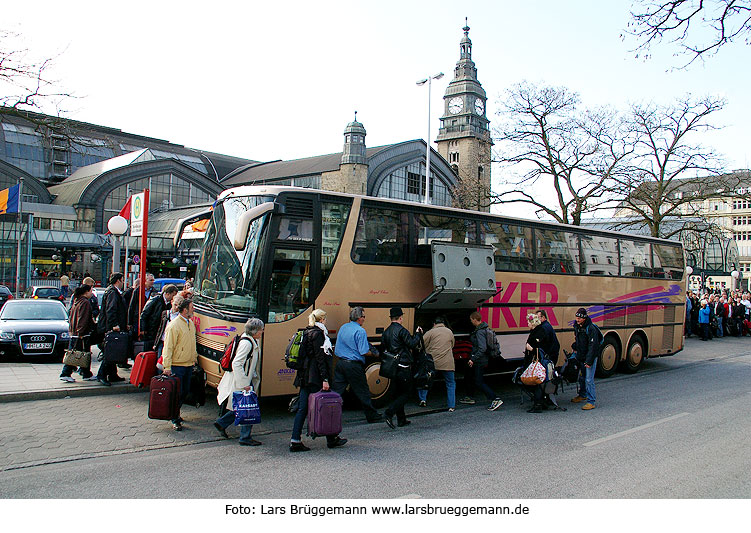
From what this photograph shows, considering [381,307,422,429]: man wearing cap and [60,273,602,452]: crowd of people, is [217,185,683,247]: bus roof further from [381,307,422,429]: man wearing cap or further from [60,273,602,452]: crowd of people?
[381,307,422,429]: man wearing cap

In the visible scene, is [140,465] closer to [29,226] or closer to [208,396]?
[208,396]

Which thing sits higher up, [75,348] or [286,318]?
[286,318]

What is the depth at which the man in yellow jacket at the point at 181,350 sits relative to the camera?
24.2ft

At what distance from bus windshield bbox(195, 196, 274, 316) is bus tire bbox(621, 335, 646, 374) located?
1020 cm

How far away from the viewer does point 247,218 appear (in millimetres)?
7449

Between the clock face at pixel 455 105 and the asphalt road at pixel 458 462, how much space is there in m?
77.1

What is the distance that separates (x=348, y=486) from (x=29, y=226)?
1006 inches

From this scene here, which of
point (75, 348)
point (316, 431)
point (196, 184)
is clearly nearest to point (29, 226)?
point (75, 348)

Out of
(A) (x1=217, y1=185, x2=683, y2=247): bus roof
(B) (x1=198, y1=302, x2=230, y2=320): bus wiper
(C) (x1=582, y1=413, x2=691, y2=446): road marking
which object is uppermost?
(A) (x1=217, y1=185, x2=683, y2=247): bus roof

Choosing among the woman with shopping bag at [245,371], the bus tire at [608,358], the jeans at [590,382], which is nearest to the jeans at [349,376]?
the woman with shopping bag at [245,371]

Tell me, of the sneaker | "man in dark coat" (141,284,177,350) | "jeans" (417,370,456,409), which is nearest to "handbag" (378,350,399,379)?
"jeans" (417,370,456,409)

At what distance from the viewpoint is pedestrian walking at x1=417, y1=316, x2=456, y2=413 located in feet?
29.3

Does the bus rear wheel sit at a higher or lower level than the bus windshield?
lower

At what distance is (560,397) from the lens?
10688 millimetres
